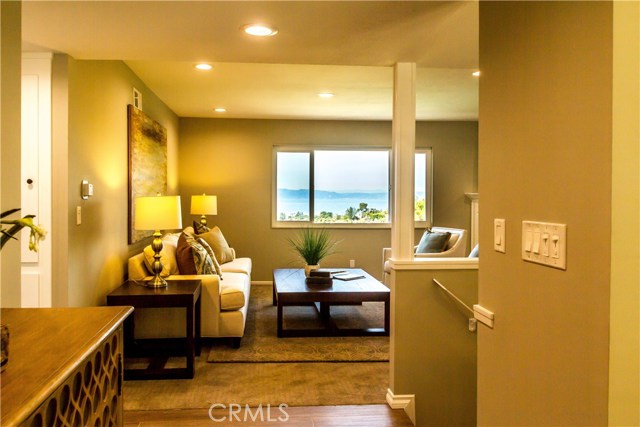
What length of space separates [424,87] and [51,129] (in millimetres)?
3625

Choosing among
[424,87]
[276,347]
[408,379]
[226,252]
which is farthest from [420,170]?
[408,379]

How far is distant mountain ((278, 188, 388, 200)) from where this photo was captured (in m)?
7.25

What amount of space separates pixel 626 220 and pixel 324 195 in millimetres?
6327

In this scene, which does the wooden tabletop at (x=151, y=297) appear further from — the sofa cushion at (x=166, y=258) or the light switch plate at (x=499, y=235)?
the light switch plate at (x=499, y=235)

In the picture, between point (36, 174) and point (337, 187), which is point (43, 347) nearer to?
point (36, 174)

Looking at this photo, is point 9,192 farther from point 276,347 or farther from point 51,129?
point 276,347

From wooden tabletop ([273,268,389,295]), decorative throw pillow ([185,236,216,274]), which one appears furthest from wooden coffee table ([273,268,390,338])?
decorative throw pillow ([185,236,216,274])

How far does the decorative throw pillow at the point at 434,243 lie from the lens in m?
5.78

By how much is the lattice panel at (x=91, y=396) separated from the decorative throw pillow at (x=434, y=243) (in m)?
4.68

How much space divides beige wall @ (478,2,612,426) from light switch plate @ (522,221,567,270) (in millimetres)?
24

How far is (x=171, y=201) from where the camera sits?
3730mm

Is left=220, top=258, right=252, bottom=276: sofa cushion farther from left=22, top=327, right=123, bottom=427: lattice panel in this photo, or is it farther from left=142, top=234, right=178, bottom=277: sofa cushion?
left=22, top=327, right=123, bottom=427: lattice panel

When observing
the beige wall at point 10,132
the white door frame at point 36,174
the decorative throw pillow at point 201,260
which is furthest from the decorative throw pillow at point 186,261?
the beige wall at point 10,132

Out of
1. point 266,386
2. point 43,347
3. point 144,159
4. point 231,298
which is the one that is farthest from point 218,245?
point 43,347
